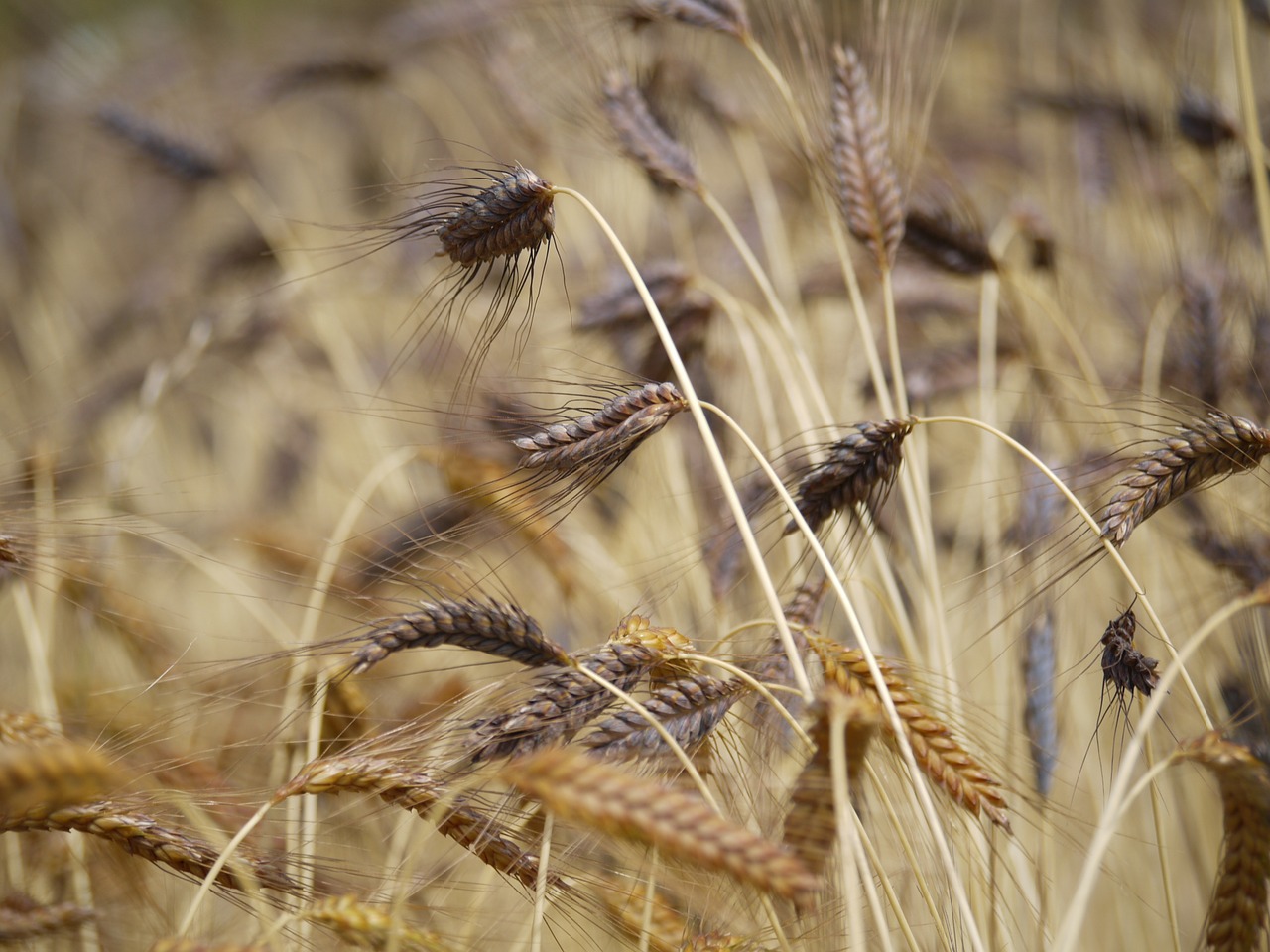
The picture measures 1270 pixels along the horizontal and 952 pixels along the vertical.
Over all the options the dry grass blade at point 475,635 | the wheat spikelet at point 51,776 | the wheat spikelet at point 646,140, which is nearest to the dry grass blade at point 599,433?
the dry grass blade at point 475,635

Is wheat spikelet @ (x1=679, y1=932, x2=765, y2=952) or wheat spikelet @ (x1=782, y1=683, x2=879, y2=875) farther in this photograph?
wheat spikelet @ (x1=679, y1=932, x2=765, y2=952)

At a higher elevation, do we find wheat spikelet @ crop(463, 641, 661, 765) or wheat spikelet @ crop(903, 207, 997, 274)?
wheat spikelet @ crop(903, 207, 997, 274)

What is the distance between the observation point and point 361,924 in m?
0.83

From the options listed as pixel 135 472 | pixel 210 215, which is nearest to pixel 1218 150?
pixel 135 472

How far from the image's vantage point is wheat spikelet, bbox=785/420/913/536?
3.27 ft

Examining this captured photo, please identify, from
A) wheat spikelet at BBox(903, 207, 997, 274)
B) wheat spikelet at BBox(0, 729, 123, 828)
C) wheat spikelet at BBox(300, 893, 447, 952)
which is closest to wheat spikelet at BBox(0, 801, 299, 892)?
wheat spikelet at BBox(300, 893, 447, 952)

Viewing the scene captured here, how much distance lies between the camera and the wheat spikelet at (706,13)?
4.82 feet

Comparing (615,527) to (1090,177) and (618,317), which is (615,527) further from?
(1090,177)

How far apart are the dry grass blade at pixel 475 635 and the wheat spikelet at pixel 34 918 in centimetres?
51

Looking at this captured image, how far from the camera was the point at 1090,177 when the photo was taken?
266 centimetres

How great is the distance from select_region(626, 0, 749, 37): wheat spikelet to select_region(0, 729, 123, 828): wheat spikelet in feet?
4.60

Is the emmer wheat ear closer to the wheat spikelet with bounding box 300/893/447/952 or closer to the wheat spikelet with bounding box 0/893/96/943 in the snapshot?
the wheat spikelet with bounding box 300/893/447/952

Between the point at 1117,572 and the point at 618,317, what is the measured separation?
3.49ft

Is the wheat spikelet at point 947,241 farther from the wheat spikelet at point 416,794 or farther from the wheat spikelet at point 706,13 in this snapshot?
the wheat spikelet at point 416,794
